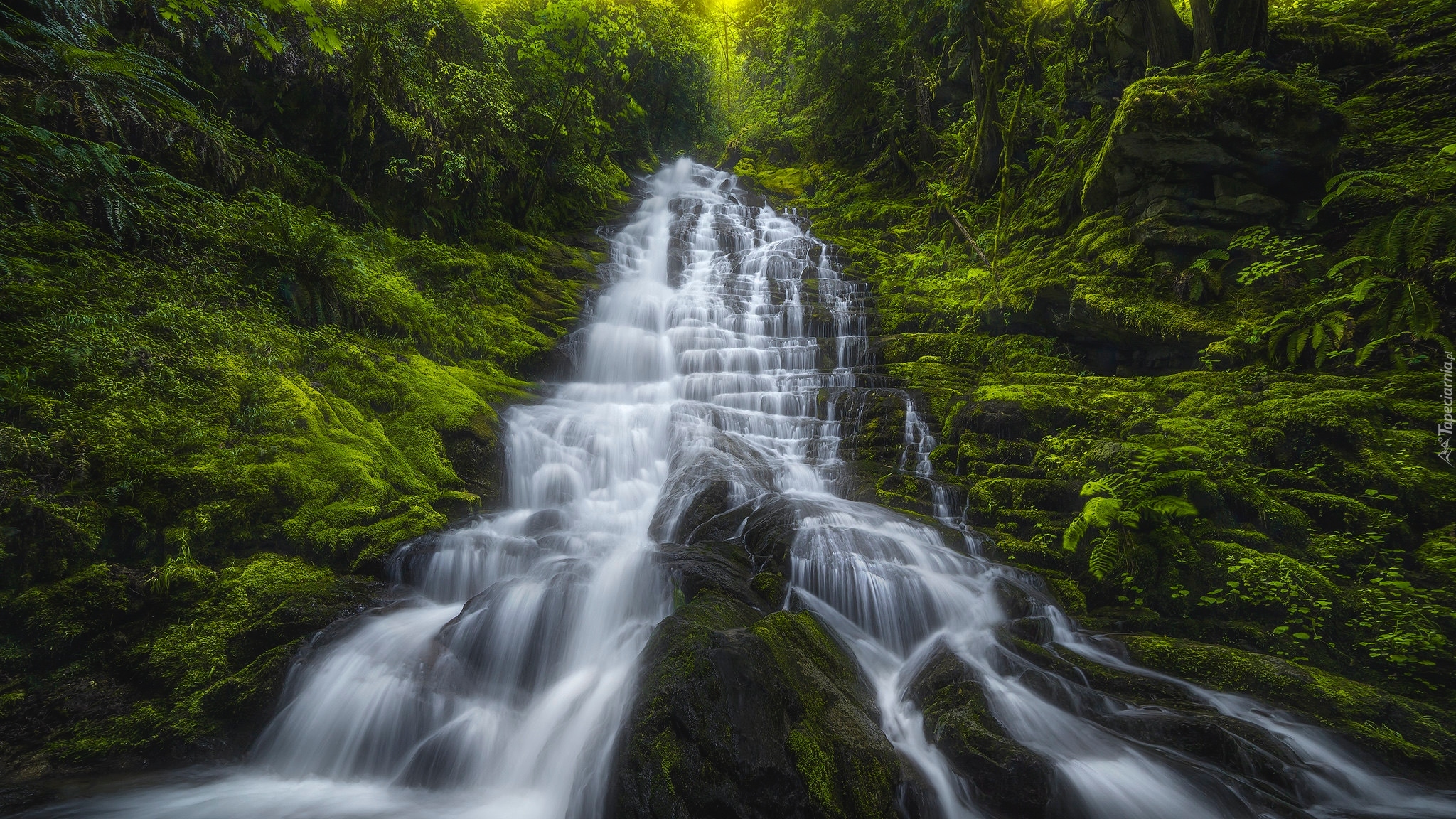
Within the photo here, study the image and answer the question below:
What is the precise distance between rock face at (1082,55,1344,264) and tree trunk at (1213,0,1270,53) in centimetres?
130

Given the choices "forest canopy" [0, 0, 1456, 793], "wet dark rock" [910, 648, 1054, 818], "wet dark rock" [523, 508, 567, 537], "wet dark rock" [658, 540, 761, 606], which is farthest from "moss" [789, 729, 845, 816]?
"wet dark rock" [523, 508, 567, 537]

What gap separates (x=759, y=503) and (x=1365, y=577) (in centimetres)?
529

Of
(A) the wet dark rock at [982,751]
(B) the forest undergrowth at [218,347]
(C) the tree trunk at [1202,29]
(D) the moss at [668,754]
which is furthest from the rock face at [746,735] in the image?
(C) the tree trunk at [1202,29]

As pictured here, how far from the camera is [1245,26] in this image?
26.9 ft

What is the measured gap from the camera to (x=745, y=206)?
19.9 meters

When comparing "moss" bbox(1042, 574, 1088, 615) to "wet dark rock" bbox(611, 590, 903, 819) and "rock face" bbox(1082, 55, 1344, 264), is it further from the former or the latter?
"rock face" bbox(1082, 55, 1344, 264)

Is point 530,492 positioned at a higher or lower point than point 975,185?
lower

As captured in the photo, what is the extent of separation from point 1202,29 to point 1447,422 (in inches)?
285

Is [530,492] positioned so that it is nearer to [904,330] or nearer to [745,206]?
[904,330]

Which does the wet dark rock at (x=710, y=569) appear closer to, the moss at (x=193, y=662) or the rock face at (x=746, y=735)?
the rock face at (x=746, y=735)

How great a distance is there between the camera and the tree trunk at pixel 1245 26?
8.10 meters

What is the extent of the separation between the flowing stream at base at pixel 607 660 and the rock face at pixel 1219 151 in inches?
180

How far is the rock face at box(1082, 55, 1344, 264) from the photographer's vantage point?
6.68 m

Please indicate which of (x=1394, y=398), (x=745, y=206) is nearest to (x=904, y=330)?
(x=1394, y=398)
